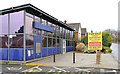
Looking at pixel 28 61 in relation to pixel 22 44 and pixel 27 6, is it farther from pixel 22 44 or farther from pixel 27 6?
pixel 27 6

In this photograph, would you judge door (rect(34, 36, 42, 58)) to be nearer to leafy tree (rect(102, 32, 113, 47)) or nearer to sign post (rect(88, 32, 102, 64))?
sign post (rect(88, 32, 102, 64))

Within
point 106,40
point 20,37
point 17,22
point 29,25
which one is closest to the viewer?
point 20,37

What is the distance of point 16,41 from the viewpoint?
11.5 metres

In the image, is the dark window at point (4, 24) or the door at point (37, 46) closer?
the dark window at point (4, 24)

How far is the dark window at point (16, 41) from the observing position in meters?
11.4

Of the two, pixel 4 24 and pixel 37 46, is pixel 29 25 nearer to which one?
pixel 37 46

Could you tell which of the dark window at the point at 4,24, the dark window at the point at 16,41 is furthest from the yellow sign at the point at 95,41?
the dark window at the point at 4,24

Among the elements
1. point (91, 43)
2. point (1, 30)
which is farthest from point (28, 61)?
Result: point (91, 43)

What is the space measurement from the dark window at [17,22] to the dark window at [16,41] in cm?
47

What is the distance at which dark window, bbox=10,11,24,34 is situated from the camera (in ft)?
37.9

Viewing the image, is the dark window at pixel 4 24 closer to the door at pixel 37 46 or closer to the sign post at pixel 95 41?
Result: the door at pixel 37 46

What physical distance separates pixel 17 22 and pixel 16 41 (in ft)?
5.89

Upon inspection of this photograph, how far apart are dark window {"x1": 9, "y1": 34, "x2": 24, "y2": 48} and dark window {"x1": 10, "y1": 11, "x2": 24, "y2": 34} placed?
0.47 metres

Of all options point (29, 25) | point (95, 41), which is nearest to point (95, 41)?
point (95, 41)
